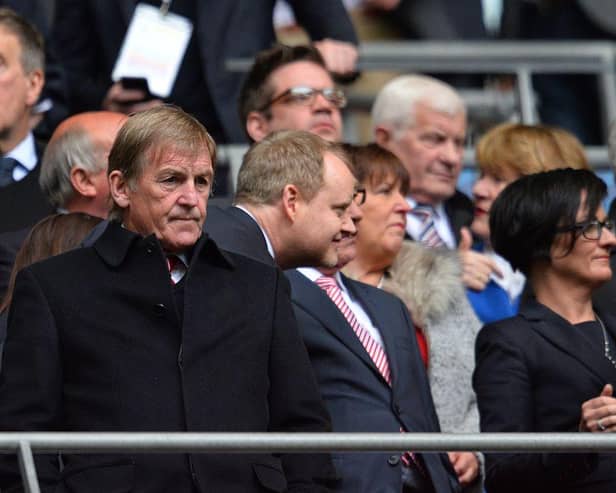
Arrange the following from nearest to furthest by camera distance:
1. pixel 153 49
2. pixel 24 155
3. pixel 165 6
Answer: pixel 24 155 < pixel 153 49 < pixel 165 6

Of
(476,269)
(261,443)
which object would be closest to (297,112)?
(476,269)

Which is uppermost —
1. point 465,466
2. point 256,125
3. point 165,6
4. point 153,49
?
point 165,6

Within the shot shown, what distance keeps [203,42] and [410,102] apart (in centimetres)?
97

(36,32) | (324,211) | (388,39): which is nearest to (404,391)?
(324,211)

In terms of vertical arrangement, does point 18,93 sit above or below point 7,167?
above

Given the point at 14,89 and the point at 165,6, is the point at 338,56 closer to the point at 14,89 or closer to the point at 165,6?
the point at 165,6

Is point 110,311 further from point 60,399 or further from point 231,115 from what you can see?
point 231,115

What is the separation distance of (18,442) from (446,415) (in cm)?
238

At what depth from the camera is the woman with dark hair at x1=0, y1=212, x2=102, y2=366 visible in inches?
237

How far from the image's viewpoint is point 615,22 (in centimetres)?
1043

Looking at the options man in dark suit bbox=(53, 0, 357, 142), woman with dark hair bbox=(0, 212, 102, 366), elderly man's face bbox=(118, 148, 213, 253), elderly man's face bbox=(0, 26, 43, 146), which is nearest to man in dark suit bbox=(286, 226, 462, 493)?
woman with dark hair bbox=(0, 212, 102, 366)

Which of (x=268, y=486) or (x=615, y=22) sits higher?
(x=615, y=22)

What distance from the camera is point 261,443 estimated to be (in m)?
4.86

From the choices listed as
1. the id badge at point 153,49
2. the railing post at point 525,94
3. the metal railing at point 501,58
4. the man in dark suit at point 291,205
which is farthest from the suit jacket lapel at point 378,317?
the railing post at point 525,94
